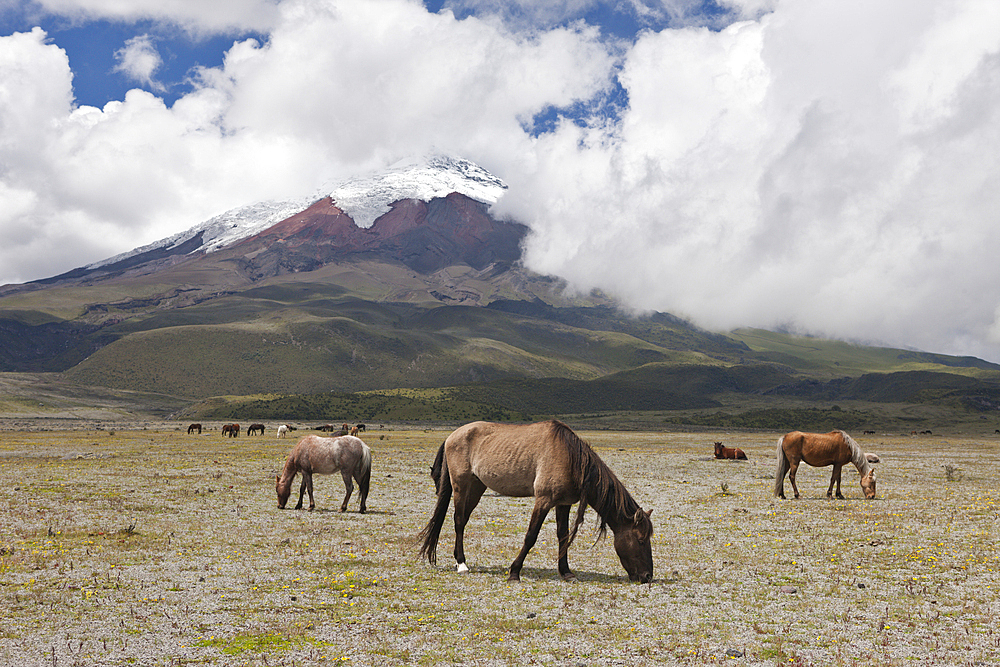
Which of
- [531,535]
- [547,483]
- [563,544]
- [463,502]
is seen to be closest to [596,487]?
[547,483]

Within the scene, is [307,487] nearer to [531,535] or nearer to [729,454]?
[531,535]

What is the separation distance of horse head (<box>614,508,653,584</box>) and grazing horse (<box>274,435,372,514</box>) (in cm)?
1197

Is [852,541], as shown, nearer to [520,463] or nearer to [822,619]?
Answer: [822,619]

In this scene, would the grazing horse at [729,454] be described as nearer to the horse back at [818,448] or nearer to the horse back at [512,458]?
the horse back at [818,448]

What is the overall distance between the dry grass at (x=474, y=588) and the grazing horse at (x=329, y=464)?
3.13 ft

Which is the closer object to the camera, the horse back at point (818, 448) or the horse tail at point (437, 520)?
the horse tail at point (437, 520)

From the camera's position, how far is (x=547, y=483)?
13633 millimetres

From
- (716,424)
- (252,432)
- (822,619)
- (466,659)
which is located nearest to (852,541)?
(822,619)

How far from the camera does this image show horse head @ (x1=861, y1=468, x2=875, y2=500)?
27.0 meters

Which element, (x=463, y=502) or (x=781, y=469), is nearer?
(x=463, y=502)

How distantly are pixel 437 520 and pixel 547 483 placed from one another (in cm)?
296

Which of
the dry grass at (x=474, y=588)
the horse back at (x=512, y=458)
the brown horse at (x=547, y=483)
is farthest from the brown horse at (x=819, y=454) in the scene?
the horse back at (x=512, y=458)

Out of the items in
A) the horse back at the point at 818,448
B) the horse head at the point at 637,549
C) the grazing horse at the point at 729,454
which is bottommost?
the grazing horse at the point at 729,454

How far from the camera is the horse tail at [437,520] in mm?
14938
